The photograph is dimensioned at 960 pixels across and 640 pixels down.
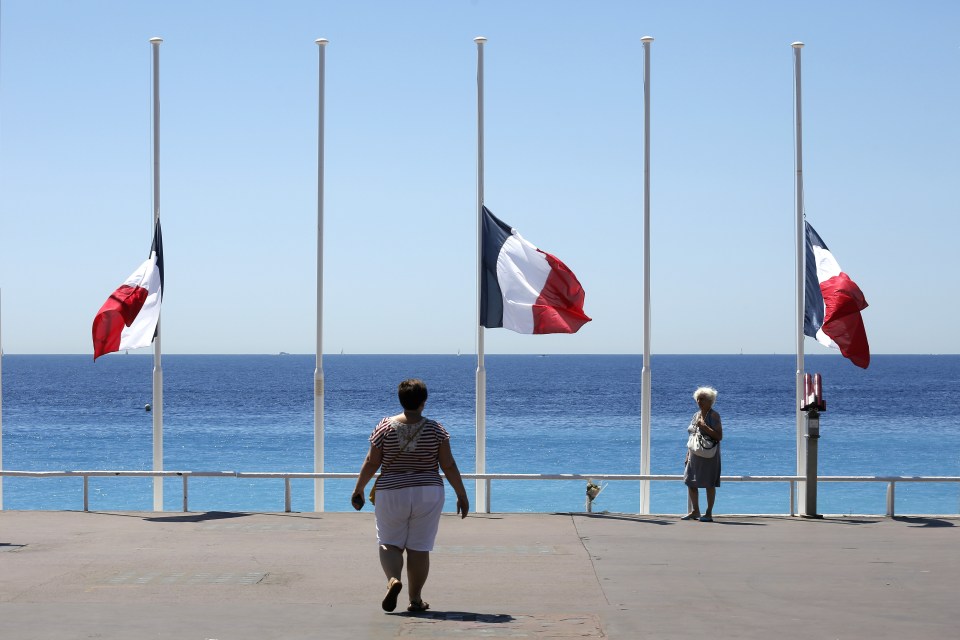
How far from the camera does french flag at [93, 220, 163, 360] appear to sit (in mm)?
14461

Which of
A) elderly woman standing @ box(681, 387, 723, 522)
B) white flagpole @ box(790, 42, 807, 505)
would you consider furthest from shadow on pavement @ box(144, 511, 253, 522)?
white flagpole @ box(790, 42, 807, 505)

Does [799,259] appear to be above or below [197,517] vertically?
above

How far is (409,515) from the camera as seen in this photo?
25.7ft

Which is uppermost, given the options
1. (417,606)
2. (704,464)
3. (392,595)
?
(704,464)

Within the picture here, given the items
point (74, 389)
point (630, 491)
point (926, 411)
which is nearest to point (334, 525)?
point (630, 491)

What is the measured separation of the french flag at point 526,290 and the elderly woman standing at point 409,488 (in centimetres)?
685

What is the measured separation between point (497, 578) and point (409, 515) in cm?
153

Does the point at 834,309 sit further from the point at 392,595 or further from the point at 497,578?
the point at 392,595

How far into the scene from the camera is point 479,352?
15.1 metres

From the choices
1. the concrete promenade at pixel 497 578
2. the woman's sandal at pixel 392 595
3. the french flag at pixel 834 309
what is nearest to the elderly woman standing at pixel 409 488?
the woman's sandal at pixel 392 595

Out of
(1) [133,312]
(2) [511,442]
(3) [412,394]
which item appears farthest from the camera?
(2) [511,442]

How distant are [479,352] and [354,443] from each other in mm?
41014

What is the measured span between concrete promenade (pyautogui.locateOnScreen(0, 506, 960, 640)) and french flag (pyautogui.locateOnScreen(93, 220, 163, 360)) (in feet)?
8.27

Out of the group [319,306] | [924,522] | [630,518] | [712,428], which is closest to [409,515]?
[630,518]
